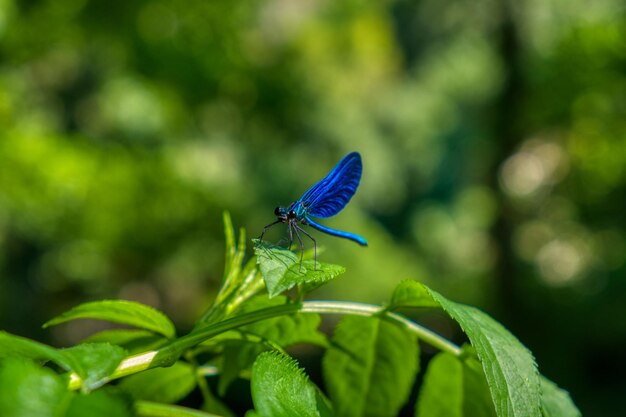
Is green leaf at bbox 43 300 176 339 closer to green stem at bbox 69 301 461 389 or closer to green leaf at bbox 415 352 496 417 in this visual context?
green stem at bbox 69 301 461 389

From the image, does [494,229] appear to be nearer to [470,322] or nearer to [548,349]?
[548,349]

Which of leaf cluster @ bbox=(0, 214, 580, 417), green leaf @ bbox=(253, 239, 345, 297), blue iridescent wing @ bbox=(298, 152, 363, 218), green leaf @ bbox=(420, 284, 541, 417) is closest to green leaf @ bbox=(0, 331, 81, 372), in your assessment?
leaf cluster @ bbox=(0, 214, 580, 417)

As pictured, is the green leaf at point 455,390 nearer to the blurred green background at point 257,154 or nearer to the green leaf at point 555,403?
the green leaf at point 555,403

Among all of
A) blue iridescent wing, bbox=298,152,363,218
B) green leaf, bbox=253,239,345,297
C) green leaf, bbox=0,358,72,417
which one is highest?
blue iridescent wing, bbox=298,152,363,218

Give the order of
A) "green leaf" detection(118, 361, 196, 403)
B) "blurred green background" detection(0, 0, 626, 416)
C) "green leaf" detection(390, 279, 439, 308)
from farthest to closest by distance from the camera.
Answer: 1. "blurred green background" detection(0, 0, 626, 416)
2. "green leaf" detection(118, 361, 196, 403)
3. "green leaf" detection(390, 279, 439, 308)

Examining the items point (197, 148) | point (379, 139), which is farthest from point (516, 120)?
point (379, 139)

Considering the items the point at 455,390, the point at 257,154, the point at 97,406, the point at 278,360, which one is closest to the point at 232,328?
the point at 278,360
